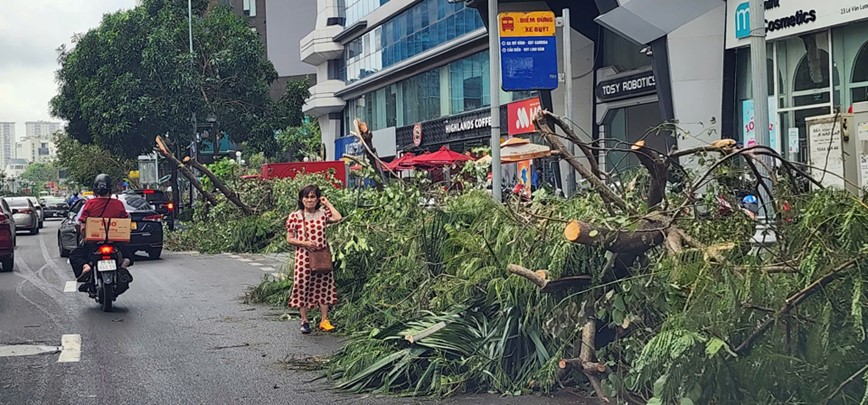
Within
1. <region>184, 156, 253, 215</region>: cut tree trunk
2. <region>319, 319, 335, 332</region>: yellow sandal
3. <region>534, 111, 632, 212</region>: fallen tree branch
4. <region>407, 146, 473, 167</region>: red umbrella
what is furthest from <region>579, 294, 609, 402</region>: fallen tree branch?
<region>407, 146, 473, 167</region>: red umbrella

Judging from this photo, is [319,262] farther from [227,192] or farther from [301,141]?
[301,141]

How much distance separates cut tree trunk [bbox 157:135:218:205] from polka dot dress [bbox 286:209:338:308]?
1064 centimetres

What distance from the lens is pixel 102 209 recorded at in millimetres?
→ 12711

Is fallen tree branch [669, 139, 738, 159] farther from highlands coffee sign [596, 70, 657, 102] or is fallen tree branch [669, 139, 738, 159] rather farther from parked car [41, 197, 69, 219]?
parked car [41, 197, 69, 219]

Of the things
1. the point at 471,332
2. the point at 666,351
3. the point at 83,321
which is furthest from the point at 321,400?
the point at 83,321

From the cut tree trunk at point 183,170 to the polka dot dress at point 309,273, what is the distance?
1064 cm

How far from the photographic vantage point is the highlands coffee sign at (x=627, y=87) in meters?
28.0

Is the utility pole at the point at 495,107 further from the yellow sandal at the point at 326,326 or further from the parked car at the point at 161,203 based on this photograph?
the parked car at the point at 161,203

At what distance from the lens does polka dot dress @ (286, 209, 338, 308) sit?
1071cm

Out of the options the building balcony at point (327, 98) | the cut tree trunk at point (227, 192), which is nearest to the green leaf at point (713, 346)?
the cut tree trunk at point (227, 192)

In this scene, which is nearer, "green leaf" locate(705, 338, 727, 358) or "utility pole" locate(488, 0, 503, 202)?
"green leaf" locate(705, 338, 727, 358)

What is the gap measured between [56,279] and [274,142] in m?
29.3

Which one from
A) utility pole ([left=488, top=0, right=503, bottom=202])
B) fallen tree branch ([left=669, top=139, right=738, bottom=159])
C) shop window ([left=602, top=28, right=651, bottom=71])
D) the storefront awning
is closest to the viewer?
fallen tree branch ([left=669, top=139, right=738, bottom=159])

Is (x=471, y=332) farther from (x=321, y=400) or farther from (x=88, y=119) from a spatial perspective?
(x=88, y=119)
